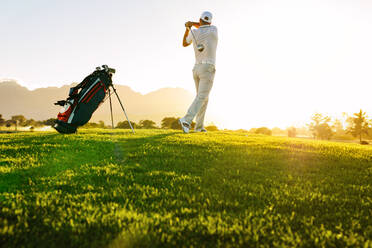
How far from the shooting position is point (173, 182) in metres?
3.66

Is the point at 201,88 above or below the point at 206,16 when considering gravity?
below

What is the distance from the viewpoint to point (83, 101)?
25.6 feet

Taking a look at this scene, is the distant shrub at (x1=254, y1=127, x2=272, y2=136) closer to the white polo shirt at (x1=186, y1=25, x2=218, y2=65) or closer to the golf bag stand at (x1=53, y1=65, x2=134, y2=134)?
the white polo shirt at (x1=186, y1=25, x2=218, y2=65)

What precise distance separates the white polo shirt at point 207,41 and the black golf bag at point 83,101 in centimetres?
351

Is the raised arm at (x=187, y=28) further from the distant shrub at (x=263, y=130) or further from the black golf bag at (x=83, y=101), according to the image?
the distant shrub at (x=263, y=130)

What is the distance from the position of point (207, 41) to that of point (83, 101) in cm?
487

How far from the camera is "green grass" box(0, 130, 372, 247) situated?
224 centimetres

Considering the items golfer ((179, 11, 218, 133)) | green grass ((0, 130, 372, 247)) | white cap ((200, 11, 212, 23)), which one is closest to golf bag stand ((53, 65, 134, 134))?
green grass ((0, 130, 372, 247))

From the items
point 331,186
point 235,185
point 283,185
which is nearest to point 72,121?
point 235,185

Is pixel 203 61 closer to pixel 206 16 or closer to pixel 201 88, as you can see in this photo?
pixel 201 88

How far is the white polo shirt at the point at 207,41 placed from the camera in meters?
8.97

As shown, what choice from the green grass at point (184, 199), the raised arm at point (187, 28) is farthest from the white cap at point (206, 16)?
the green grass at point (184, 199)

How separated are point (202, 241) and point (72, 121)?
23.1 feet

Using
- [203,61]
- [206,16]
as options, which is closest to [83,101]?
[203,61]
